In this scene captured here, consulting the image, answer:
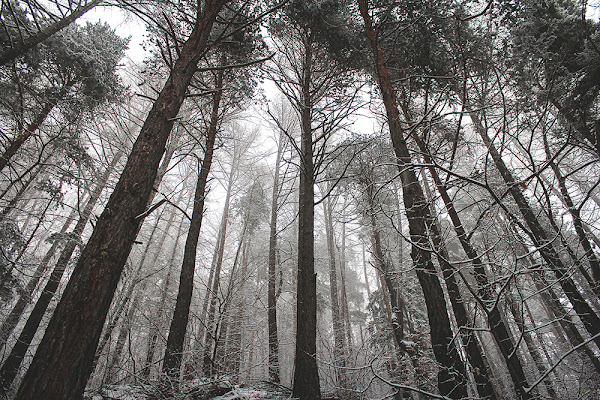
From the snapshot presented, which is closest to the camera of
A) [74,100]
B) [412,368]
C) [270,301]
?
[412,368]

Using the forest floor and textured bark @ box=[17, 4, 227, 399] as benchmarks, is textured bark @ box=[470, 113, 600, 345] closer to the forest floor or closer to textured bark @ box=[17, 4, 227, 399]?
textured bark @ box=[17, 4, 227, 399]

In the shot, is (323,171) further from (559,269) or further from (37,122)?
(37,122)

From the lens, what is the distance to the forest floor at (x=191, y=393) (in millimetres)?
3014

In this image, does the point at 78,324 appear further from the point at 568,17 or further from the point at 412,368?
the point at 568,17

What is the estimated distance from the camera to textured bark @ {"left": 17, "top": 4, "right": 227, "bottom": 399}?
1528mm

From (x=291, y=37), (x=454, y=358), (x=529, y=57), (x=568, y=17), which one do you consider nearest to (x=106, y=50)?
(x=291, y=37)

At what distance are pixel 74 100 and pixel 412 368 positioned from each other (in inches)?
452

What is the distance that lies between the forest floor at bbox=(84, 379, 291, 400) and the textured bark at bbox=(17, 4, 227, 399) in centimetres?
155

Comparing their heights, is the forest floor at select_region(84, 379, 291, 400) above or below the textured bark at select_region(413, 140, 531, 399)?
below

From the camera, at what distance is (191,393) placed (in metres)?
3.21

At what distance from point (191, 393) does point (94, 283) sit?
2239mm

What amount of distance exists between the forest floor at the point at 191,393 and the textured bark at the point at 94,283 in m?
1.55

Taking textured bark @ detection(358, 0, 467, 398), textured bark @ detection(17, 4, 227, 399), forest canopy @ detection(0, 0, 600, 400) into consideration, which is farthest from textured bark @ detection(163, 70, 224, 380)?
textured bark @ detection(358, 0, 467, 398)

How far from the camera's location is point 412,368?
5996 millimetres
